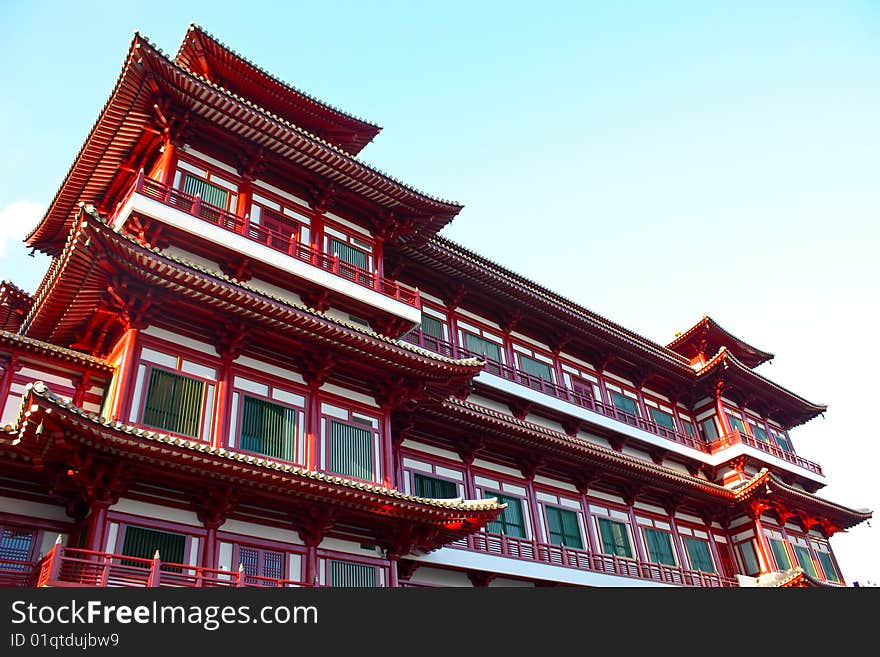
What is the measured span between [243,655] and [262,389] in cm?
783

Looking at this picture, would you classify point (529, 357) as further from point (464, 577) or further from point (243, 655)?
point (243, 655)

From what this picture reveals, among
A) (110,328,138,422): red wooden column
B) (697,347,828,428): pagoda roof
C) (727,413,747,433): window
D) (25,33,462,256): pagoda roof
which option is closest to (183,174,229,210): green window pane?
(25,33,462,256): pagoda roof

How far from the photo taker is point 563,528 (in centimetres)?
2503

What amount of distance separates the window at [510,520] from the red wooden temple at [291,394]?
0.09 metres

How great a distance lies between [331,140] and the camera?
2584cm

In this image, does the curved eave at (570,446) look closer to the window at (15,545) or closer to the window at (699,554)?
the window at (699,554)

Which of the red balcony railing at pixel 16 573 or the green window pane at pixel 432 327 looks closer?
the red balcony railing at pixel 16 573

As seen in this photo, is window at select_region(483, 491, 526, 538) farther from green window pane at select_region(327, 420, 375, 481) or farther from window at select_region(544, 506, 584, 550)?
green window pane at select_region(327, 420, 375, 481)

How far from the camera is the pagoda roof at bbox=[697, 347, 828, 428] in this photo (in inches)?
1377

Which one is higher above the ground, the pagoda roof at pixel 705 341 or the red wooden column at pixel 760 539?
the pagoda roof at pixel 705 341

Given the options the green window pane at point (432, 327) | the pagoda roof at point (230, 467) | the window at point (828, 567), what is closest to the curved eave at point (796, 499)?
the window at point (828, 567)

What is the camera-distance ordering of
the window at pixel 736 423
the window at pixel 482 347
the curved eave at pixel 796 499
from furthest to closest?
1. the window at pixel 736 423
2. the curved eave at pixel 796 499
3. the window at pixel 482 347

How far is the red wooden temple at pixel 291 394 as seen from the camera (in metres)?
14.6

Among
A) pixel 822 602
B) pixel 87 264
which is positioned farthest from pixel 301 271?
pixel 822 602
